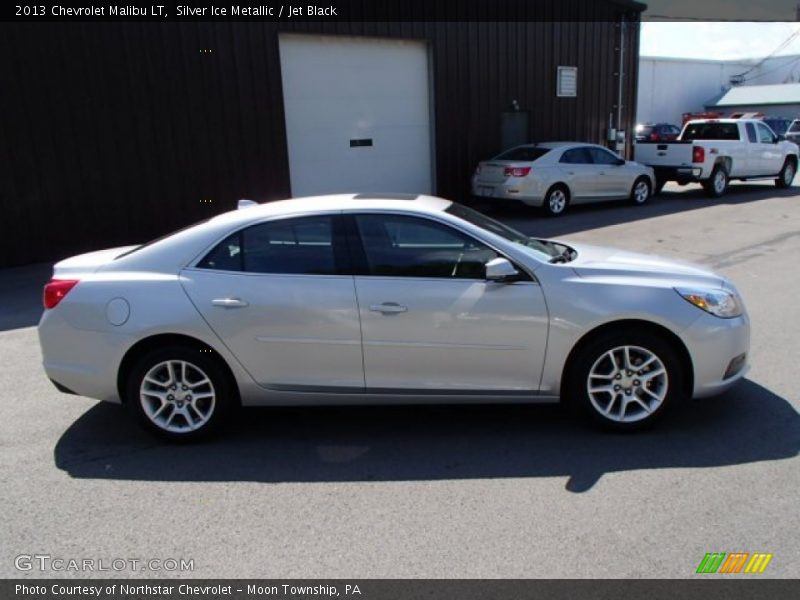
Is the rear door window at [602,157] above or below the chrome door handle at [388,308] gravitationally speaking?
above

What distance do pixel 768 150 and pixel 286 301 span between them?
18.3 meters

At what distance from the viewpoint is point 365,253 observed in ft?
13.2

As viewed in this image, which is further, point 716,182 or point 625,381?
point 716,182

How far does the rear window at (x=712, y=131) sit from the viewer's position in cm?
1742

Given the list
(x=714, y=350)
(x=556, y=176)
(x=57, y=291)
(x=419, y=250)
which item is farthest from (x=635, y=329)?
(x=556, y=176)

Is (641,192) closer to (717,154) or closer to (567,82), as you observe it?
(717,154)

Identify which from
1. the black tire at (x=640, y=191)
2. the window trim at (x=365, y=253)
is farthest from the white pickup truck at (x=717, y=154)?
the window trim at (x=365, y=253)

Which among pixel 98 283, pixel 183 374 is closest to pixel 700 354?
pixel 183 374

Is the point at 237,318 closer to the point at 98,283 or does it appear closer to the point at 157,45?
the point at 98,283

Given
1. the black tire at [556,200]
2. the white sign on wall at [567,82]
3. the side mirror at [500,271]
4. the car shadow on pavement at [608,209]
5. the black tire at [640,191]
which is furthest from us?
the white sign on wall at [567,82]

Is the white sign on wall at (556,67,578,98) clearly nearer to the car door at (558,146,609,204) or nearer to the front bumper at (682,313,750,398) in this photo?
the car door at (558,146,609,204)

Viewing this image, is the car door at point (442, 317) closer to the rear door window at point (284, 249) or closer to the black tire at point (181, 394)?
the rear door window at point (284, 249)

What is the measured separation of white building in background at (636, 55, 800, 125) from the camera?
167ft

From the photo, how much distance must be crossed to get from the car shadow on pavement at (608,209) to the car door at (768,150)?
68cm
